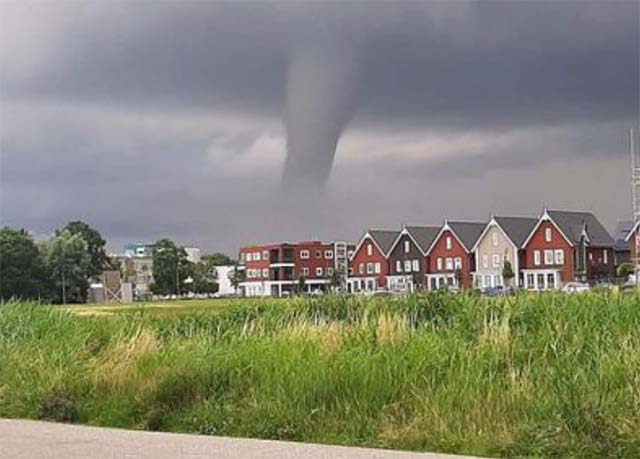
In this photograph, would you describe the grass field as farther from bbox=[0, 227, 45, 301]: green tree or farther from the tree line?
bbox=[0, 227, 45, 301]: green tree

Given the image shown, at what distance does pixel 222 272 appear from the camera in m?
164

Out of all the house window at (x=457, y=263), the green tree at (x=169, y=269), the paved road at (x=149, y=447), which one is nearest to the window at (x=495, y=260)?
the house window at (x=457, y=263)

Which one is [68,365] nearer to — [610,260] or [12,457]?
[12,457]

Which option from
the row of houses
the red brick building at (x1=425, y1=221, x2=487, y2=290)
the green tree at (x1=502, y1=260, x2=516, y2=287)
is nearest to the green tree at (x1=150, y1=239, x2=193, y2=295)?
the row of houses

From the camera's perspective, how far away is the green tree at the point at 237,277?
146775 millimetres

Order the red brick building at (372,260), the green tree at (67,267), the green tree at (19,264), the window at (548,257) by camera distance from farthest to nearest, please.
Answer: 1. the red brick building at (372,260)
2. the window at (548,257)
3. the green tree at (67,267)
4. the green tree at (19,264)

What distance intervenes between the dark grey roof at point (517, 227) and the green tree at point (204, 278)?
52.6 m

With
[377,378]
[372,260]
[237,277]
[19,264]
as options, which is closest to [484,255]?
[372,260]

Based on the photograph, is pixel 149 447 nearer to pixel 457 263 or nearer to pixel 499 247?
pixel 499 247

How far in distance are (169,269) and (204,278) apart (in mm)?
11374

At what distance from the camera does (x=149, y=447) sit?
38.2ft

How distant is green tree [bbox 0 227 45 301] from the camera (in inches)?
3233

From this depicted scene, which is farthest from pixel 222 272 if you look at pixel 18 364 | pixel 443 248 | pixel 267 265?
pixel 18 364

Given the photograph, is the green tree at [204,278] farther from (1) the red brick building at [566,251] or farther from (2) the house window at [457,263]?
(1) the red brick building at [566,251]
